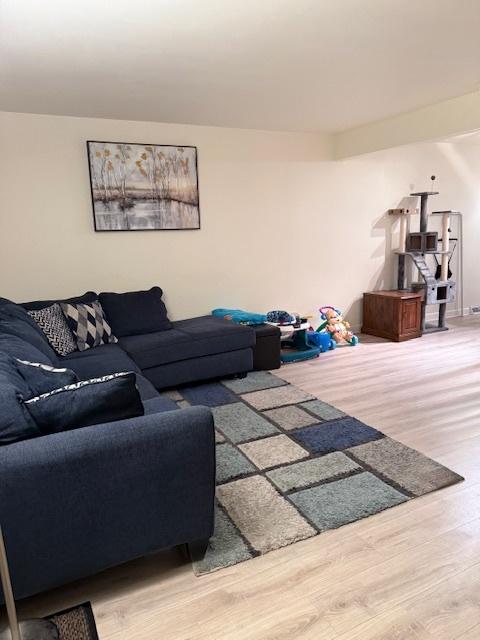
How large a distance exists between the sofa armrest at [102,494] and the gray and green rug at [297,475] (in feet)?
1.08

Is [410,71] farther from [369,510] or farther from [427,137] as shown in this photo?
[369,510]

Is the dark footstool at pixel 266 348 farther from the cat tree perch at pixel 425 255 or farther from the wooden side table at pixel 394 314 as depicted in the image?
the cat tree perch at pixel 425 255

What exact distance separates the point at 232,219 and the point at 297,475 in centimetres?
301

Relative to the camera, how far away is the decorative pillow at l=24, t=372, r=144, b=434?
160 centimetres

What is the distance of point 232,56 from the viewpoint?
2.69 m

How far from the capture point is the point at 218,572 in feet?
5.90

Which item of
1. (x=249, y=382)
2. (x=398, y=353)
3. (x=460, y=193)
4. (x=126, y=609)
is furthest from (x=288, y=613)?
(x=460, y=193)

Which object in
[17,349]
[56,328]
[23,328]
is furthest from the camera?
[56,328]

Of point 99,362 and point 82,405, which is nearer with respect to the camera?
point 82,405

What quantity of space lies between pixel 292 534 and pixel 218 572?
373 mm

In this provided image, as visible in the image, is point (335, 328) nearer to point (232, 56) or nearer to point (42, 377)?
point (232, 56)

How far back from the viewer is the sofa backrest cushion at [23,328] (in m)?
2.79

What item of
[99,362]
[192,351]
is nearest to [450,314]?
[192,351]

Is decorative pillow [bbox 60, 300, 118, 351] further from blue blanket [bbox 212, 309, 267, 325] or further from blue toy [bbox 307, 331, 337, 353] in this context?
blue toy [bbox 307, 331, 337, 353]
